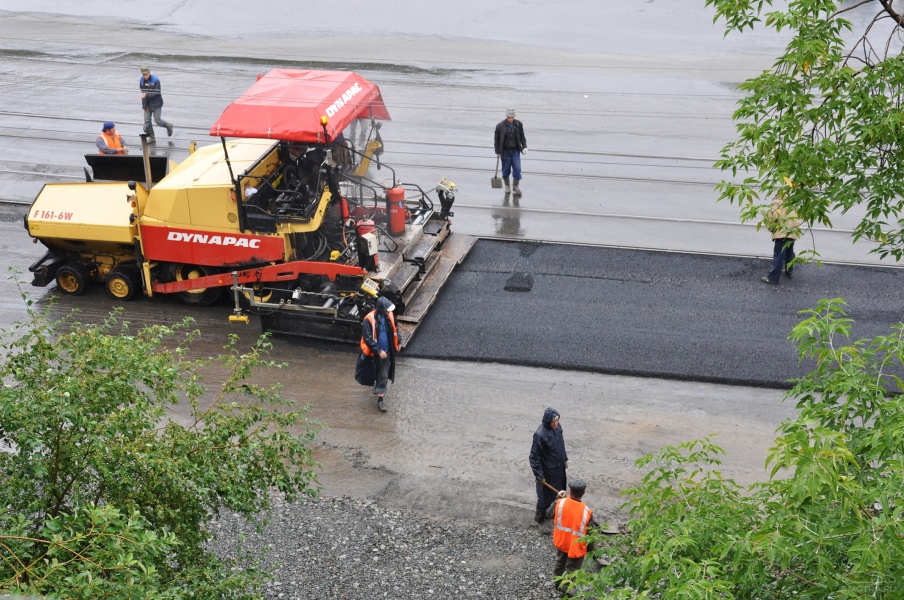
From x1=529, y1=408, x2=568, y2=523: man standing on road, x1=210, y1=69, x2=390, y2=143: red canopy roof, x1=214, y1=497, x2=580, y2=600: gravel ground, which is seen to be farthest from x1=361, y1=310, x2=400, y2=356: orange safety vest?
x1=529, y1=408, x2=568, y2=523: man standing on road

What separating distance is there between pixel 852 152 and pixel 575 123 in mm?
12944

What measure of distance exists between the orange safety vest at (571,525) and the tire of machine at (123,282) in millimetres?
7488

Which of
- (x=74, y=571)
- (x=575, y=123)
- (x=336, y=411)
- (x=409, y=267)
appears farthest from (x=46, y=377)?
(x=575, y=123)

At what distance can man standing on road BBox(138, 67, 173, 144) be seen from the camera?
62.3 feet

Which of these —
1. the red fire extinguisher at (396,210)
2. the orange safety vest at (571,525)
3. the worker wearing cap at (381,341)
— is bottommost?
the orange safety vest at (571,525)

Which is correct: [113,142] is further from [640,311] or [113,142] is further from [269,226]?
[640,311]

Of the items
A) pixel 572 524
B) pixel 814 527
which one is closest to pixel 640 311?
pixel 572 524

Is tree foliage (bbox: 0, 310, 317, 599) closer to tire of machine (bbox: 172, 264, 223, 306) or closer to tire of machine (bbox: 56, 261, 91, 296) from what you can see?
tire of machine (bbox: 172, 264, 223, 306)

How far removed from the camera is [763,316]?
12.3 meters

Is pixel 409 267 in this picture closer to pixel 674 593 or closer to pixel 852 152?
A: pixel 852 152

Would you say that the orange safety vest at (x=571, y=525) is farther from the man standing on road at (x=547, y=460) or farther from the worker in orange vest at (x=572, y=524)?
the man standing on road at (x=547, y=460)

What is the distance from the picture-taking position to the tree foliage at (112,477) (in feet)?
15.1

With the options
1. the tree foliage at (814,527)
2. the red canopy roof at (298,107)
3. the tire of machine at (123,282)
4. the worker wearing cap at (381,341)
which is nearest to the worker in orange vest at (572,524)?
the tree foliage at (814,527)

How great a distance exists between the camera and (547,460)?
891cm
